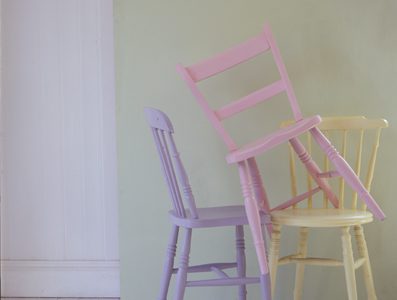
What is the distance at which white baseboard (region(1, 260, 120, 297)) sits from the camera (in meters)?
2.56

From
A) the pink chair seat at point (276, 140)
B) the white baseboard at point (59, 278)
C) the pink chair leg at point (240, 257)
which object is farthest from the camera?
the white baseboard at point (59, 278)

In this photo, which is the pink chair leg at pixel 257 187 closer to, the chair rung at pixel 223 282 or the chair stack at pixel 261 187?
the chair stack at pixel 261 187

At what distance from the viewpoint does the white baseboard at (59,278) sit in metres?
2.56

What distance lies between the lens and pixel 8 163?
8.62 ft

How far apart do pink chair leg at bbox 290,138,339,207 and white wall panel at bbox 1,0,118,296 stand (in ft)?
3.17

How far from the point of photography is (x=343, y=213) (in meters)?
1.90

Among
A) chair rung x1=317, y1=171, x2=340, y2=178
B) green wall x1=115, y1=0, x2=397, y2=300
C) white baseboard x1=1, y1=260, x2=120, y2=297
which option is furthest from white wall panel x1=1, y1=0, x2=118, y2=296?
chair rung x1=317, y1=171, x2=340, y2=178

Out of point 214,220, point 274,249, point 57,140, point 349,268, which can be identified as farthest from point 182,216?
point 57,140

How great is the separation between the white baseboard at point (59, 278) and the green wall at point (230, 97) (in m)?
0.24

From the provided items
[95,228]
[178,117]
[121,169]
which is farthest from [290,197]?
[95,228]

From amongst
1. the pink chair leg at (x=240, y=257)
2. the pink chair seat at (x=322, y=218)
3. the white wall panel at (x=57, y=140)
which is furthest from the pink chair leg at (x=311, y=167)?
the white wall panel at (x=57, y=140)

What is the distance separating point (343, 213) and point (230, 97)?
0.70m

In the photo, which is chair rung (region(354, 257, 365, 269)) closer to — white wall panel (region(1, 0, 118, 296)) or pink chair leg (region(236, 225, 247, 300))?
pink chair leg (region(236, 225, 247, 300))

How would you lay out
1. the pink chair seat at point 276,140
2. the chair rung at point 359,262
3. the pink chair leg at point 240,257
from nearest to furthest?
the pink chair seat at point 276,140 → the chair rung at point 359,262 → the pink chair leg at point 240,257
